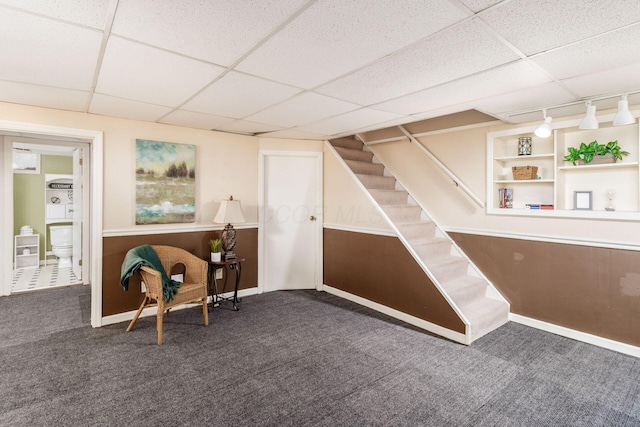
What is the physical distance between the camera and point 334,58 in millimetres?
A: 2080

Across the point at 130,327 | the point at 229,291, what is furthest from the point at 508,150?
the point at 130,327

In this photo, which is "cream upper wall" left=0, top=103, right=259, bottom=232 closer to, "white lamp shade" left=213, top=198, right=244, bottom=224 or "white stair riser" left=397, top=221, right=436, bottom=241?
"white lamp shade" left=213, top=198, right=244, bottom=224

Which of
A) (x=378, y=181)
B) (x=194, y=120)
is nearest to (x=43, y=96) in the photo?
(x=194, y=120)

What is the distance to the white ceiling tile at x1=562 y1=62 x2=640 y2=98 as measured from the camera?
2.26m

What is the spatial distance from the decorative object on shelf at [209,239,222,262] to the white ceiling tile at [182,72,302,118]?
1628mm

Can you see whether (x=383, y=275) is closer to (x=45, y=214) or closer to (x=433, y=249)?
(x=433, y=249)

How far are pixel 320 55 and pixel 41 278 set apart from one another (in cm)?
620

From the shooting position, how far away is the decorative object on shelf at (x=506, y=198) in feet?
12.7

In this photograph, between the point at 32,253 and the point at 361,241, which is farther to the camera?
the point at 32,253

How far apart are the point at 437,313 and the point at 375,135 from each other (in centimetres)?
296

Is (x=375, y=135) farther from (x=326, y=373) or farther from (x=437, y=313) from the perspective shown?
(x=326, y=373)

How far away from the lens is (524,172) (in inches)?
145

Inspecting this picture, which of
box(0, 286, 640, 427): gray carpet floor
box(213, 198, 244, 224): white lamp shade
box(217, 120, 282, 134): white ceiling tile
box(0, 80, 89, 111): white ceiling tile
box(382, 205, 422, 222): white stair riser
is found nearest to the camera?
box(0, 286, 640, 427): gray carpet floor

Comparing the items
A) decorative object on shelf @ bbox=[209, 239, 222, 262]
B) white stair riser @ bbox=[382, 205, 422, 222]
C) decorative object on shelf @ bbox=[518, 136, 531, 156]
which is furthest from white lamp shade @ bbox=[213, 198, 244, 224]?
decorative object on shelf @ bbox=[518, 136, 531, 156]
